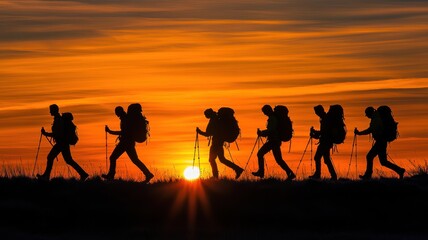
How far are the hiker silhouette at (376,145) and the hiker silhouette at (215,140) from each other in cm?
342

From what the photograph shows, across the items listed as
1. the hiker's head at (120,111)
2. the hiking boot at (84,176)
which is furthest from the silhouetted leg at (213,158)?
the hiking boot at (84,176)

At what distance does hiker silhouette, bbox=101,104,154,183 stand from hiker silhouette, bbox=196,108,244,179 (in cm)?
185

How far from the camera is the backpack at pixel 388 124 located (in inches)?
1425

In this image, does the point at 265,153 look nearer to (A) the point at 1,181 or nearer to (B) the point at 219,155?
(B) the point at 219,155

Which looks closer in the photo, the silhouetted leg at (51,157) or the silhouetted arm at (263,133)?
the silhouetted leg at (51,157)

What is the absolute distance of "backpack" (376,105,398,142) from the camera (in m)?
36.2

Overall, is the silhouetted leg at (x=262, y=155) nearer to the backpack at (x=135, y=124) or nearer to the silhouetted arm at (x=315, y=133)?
the silhouetted arm at (x=315, y=133)

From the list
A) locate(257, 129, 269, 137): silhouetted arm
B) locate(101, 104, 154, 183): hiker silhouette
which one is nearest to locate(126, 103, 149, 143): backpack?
locate(101, 104, 154, 183): hiker silhouette

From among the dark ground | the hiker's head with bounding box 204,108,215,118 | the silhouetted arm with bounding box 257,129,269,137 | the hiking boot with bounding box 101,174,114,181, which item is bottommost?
the dark ground

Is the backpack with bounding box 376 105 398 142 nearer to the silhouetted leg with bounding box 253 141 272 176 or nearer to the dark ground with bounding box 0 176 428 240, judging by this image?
the dark ground with bounding box 0 176 428 240

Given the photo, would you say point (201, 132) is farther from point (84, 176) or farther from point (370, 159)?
point (370, 159)

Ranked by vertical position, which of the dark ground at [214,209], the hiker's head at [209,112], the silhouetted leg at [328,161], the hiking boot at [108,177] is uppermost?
the hiker's head at [209,112]

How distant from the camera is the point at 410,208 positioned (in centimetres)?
3434

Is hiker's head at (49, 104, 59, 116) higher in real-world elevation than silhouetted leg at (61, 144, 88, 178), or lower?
higher
